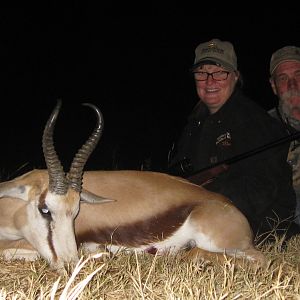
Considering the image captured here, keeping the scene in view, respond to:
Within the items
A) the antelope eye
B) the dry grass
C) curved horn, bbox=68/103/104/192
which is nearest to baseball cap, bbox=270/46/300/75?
the dry grass

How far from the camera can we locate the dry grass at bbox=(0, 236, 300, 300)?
295cm

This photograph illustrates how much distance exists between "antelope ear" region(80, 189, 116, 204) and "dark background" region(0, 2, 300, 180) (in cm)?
242

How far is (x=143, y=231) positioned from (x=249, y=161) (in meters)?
1.16

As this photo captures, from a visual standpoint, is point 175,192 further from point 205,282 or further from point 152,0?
point 152,0

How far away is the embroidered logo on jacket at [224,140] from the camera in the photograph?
5121 millimetres

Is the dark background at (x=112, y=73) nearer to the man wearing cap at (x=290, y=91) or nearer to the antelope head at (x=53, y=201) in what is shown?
the man wearing cap at (x=290, y=91)

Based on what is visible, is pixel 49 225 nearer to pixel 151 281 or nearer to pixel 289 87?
pixel 151 281

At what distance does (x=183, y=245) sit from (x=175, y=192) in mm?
424

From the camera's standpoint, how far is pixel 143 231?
4492mm

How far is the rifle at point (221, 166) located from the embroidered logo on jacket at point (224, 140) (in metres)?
0.30

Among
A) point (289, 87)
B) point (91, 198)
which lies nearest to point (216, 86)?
point (289, 87)

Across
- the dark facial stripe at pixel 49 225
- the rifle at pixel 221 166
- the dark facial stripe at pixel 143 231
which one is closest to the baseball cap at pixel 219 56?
the rifle at pixel 221 166

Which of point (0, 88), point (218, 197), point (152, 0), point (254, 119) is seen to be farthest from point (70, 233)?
point (152, 0)

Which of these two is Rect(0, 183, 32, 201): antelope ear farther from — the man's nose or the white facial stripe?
the man's nose
